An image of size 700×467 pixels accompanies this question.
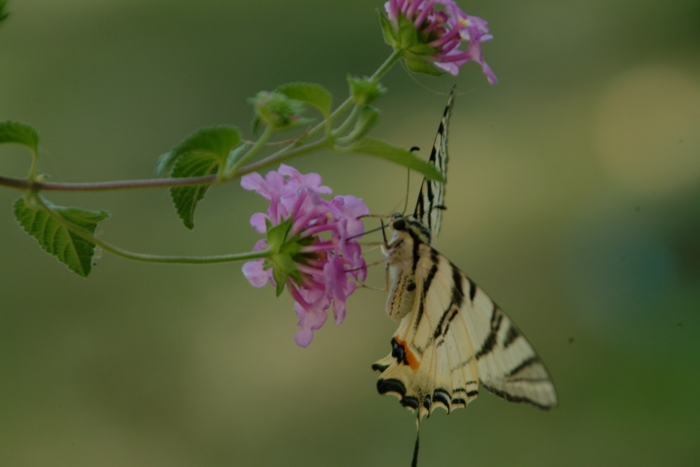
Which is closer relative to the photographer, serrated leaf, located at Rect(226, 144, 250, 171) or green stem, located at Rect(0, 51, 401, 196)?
green stem, located at Rect(0, 51, 401, 196)

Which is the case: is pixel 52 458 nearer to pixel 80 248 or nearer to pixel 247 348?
pixel 247 348

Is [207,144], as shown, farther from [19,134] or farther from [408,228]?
[408,228]

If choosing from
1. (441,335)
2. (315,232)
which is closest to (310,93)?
(315,232)

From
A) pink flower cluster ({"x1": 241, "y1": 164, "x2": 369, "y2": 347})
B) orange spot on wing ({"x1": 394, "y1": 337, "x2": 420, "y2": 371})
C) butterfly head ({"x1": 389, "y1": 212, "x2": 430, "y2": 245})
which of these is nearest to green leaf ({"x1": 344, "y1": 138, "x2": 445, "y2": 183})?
pink flower cluster ({"x1": 241, "y1": 164, "x2": 369, "y2": 347})

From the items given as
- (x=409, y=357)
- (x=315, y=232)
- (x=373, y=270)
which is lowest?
(x=409, y=357)

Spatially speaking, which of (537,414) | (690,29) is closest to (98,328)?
(537,414)

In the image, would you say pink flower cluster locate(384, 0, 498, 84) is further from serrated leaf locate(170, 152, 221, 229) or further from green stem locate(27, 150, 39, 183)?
green stem locate(27, 150, 39, 183)
